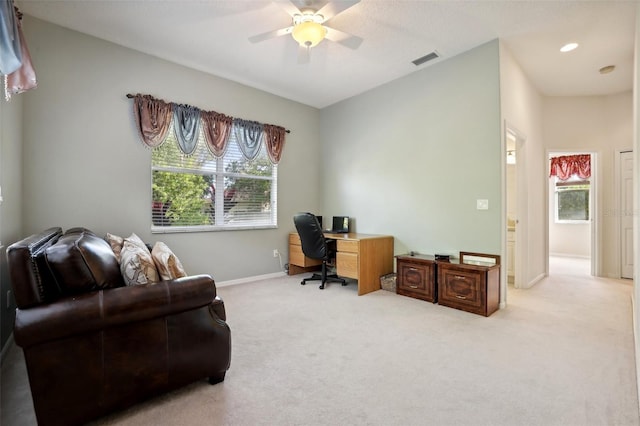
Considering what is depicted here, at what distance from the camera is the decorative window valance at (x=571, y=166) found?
21.6 feet

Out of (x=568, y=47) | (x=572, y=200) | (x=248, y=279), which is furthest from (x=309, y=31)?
(x=572, y=200)

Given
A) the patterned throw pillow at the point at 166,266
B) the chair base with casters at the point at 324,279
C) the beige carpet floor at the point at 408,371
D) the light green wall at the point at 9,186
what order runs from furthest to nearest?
the chair base with casters at the point at 324,279, the light green wall at the point at 9,186, the patterned throw pillow at the point at 166,266, the beige carpet floor at the point at 408,371

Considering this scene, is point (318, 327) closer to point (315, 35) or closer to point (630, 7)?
point (315, 35)

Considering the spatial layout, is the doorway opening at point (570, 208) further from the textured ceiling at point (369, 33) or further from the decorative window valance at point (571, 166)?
the textured ceiling at point (369, 33)

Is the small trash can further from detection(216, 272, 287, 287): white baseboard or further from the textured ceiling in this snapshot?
the textured ceiling

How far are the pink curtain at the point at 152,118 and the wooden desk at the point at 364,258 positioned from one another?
8.03 ft

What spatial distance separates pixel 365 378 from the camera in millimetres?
1829

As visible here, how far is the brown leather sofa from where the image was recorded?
1.27 m

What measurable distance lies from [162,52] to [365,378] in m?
3.90

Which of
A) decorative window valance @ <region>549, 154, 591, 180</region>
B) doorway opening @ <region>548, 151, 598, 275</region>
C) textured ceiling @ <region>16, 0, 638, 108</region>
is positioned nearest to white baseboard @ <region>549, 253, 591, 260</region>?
doorway opening @ <region>548, 151, 598, 275</region>

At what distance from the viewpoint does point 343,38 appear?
2.90m

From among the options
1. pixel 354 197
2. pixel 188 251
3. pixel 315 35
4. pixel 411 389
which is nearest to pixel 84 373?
pixel 411 389

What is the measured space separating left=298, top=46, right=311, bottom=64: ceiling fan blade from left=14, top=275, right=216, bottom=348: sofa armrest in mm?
2680

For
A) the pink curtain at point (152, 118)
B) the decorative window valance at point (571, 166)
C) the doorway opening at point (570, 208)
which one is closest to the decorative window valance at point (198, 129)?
the pink curtain at point (152, 118)
